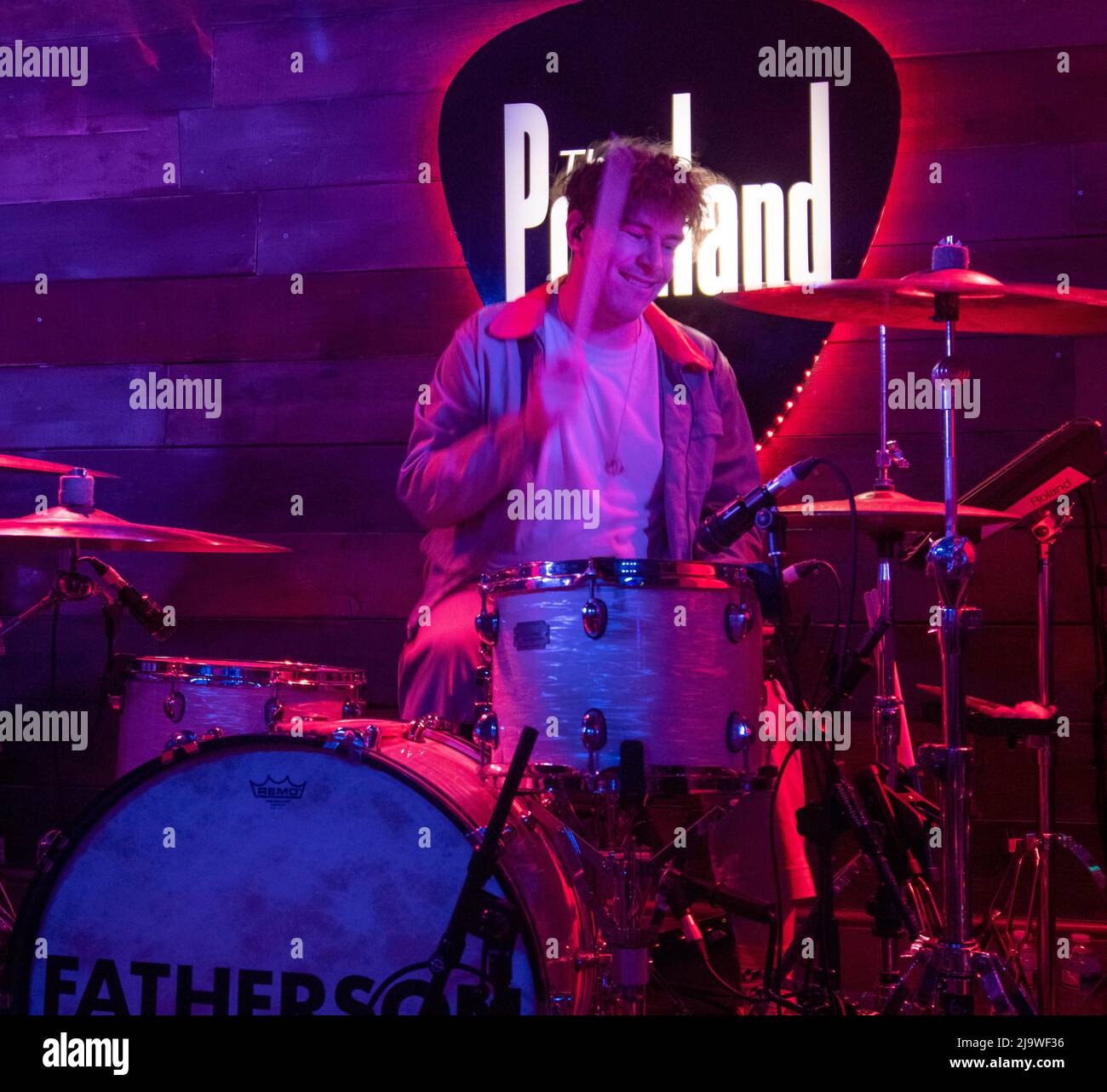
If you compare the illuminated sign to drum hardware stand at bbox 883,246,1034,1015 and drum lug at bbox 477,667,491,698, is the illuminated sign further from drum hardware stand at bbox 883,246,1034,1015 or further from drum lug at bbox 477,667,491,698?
drum lug at bbox 477,667,491,698

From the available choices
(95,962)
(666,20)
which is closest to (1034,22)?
(666,20)

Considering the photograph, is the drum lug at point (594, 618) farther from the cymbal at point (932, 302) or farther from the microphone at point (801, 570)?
the cymbal at point (932, 302)

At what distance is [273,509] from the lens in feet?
11.1

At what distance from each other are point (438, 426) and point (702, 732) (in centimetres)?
104

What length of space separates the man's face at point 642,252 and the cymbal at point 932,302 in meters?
0.32

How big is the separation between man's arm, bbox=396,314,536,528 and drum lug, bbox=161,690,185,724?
23.3 inches

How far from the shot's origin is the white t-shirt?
2619 mm

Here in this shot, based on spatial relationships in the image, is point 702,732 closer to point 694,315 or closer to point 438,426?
point 438,426

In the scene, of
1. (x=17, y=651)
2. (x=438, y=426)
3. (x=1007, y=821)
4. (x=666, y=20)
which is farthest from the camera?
(x=17, y=651)

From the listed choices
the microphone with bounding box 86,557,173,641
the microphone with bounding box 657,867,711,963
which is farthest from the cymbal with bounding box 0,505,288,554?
the microphone with bounding box 657,867,711,963

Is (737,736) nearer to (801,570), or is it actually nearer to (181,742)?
(801,570)

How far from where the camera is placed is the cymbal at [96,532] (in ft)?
8.19
